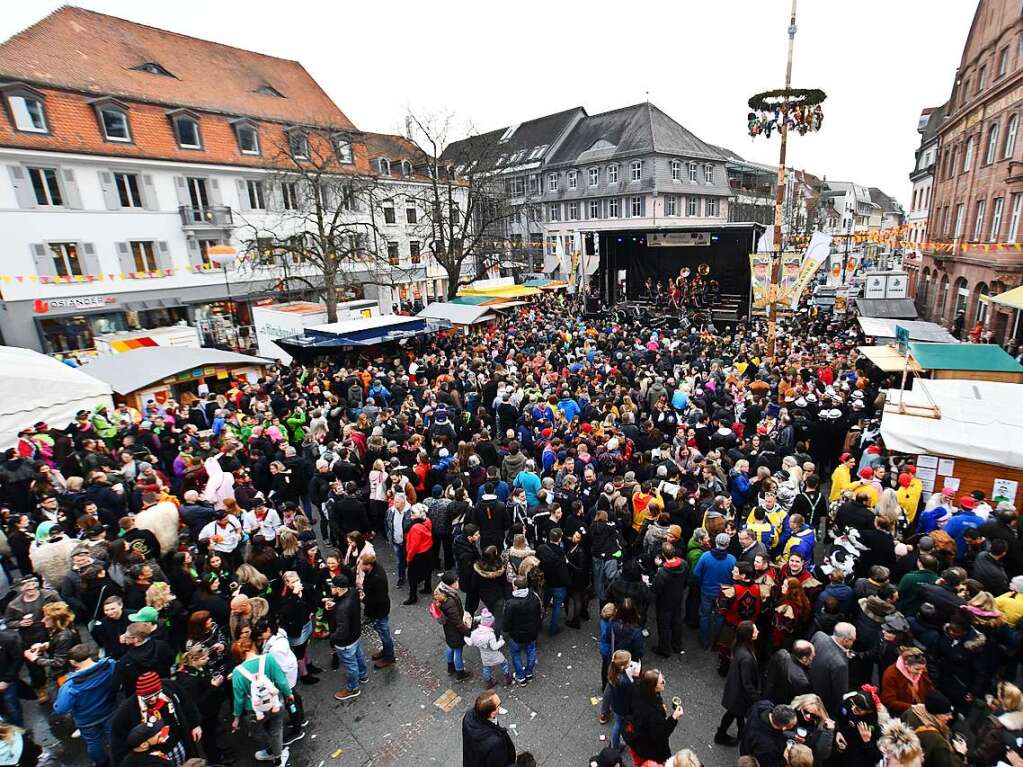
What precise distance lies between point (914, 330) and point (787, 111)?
7108 mm

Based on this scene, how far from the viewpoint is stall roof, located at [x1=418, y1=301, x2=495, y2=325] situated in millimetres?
20078

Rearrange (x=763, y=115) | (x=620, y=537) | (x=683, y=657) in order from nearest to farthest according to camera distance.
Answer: (x=683, y=657), (x=620, y=537), (x=763, y=115)

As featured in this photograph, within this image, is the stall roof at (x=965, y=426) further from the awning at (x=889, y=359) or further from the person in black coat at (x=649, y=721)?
the person in black coat at (x=649, y=721)

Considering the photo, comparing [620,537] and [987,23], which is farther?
[987,23]

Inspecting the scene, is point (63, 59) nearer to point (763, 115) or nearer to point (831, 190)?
point (763, 115)

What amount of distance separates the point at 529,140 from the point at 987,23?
1475 inches

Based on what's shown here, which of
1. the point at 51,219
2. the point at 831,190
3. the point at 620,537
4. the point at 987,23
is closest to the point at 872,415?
the point at 620,537

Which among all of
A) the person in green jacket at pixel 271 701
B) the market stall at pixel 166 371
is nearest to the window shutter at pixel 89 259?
the market stall at pixel 166 371

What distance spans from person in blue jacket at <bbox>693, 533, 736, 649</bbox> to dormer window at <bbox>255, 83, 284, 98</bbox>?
116 feet


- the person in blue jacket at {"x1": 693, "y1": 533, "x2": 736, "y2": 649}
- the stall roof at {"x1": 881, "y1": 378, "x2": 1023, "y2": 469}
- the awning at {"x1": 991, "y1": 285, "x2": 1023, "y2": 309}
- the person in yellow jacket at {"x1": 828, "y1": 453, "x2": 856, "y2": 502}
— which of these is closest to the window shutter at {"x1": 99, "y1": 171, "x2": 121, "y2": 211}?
the person in blue jacket at {"x1": 693, "y1": 533, "x2": 736, "y2": 649}

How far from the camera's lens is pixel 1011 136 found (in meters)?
19.0

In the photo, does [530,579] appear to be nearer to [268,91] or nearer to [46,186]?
[46,186]

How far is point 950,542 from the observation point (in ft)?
17.6

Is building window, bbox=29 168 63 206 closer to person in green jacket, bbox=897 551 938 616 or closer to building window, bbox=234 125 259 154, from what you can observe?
building window, bbox=234 125 259 154
